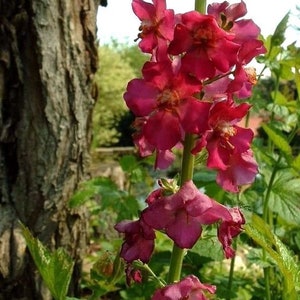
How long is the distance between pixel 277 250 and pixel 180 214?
0.22m

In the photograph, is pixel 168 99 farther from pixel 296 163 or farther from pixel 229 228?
pixel 296 163

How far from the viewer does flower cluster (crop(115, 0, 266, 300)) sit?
1147 millimetres

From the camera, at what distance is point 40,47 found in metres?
2.84

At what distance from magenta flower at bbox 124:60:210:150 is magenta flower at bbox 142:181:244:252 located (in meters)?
0.10

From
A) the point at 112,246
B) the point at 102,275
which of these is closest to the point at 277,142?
the point at 102,275

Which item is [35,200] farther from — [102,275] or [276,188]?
[102,275]

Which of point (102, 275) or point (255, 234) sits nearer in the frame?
point (255, 234)

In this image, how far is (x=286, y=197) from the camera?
2.34m

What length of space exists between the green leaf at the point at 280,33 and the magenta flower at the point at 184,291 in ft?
4.06

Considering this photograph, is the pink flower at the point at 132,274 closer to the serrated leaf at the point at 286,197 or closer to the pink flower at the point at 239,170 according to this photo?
the pink flower at the point at 239,170

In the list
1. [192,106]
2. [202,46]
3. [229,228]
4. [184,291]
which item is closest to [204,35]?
[202,46]

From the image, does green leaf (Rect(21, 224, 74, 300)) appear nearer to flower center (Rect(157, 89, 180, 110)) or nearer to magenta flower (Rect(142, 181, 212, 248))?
magenta flower (Rect(142, 181, 212, 248))

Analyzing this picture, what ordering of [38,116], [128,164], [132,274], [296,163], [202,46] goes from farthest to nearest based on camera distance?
[128,164]
[38,116]
[296,163]
[132,274]
[202,46]

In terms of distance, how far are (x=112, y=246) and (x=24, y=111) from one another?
921 mm
